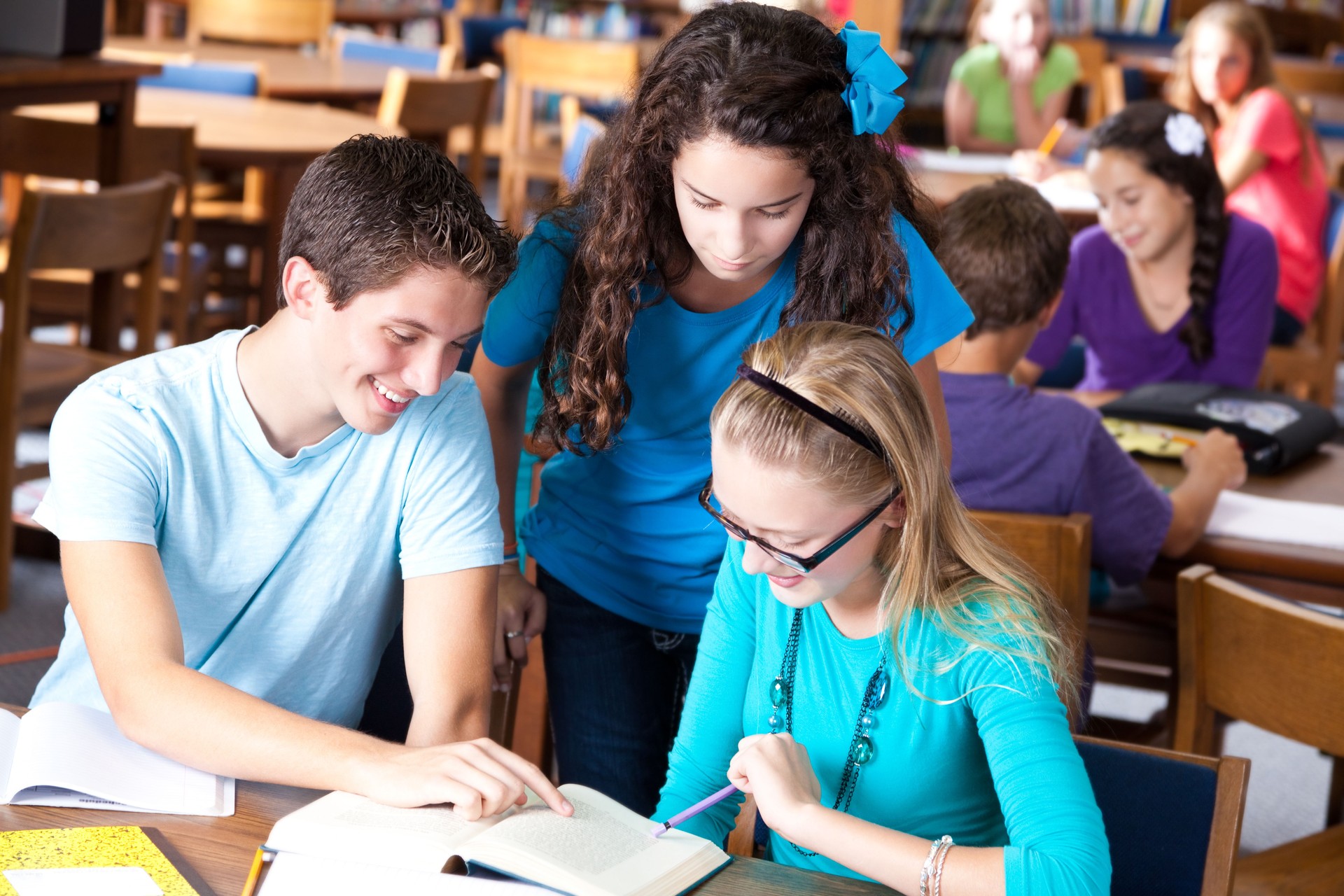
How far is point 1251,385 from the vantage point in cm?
273

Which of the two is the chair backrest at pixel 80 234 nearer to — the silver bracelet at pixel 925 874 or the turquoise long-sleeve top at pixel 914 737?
the turquoise long-sleeve top at pixel 914 737

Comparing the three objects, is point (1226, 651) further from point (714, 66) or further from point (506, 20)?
point (506, 20)

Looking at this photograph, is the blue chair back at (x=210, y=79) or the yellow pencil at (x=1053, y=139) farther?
the blue chair back at (x=210, y=79)

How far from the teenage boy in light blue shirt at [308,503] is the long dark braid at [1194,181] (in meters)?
1.66

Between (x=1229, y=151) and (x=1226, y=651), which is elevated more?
(x=1229, y=151)

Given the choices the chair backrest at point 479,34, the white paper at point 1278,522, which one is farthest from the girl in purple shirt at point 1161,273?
the chair backrest at point 479,34

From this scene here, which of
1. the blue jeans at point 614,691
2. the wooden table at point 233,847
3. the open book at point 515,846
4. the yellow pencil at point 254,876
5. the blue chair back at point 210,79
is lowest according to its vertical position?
the blue jeans at point 614,691

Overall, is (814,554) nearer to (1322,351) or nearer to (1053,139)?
(1053,139)

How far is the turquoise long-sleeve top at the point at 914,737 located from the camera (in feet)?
3.52

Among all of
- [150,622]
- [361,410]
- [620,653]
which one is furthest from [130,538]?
[620,653]

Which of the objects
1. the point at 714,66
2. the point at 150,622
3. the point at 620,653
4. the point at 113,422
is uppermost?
the point at 714,66

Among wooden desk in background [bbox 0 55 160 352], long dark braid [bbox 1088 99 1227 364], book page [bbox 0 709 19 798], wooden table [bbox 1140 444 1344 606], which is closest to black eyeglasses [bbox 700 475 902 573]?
book page [bbox 0 709 19 798]

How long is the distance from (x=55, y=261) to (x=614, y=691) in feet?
5.61

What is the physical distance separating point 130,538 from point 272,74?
4287mm
